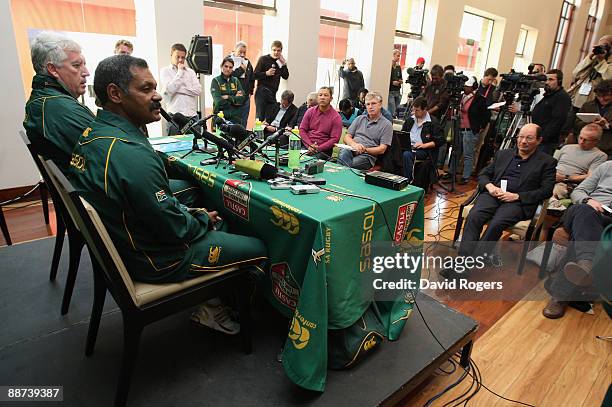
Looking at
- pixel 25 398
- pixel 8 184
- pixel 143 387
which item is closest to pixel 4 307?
pixel 25 398

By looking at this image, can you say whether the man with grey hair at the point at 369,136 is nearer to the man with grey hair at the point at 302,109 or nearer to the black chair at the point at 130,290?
the man with grey hair at the point at 302,109

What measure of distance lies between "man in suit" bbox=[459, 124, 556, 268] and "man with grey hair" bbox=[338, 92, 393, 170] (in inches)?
41.9

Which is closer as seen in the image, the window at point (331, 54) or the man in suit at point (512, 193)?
the man in suit at point (512, 193)

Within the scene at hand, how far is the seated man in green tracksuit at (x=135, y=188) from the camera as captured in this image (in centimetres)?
124

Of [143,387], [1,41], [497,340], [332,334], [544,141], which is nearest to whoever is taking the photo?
[143,387]

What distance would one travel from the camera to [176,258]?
137cm

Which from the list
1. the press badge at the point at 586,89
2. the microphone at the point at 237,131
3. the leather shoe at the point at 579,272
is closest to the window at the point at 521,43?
the press badge at the point at 586,89

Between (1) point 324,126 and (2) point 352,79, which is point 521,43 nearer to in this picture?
(2) point 352,79

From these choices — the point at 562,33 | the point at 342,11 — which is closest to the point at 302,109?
the point at 342,11

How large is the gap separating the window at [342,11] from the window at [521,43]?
7.09 meters

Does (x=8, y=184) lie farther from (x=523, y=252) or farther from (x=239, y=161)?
(x=523, y=252)

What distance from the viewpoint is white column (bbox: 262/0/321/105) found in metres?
5.68

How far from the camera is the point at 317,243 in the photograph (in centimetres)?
135

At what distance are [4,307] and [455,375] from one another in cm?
228
